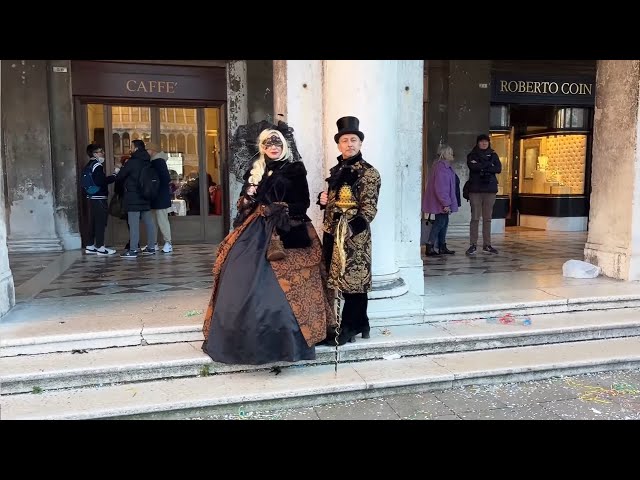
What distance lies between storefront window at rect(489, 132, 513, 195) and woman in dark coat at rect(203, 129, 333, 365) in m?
9.09

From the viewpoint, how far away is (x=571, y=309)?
5465 millimetres

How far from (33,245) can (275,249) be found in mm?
6792

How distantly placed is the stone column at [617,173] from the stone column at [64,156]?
8020mm

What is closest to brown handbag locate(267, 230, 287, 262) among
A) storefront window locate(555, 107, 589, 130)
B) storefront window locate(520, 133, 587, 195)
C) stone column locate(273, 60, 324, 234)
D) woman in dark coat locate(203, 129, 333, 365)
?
woman in dark coat locate(203, 129, 333, 365)

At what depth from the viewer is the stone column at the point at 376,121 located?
4.66 meters

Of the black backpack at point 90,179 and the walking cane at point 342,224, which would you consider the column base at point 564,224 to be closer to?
the black backpack at point 90,179

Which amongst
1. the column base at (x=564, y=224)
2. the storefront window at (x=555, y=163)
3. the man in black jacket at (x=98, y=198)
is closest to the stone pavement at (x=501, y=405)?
the man in black jacket at (x=98, y=198)

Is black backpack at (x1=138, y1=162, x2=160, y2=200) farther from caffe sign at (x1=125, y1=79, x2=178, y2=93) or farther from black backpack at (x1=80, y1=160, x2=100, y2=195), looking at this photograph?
caffe sign at (x1=125, y1=79, x2=178, y2=93)

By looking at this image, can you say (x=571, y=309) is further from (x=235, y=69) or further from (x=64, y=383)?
(x=235, y=69)

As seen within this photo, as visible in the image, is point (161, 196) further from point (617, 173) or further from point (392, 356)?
point (617, 173)

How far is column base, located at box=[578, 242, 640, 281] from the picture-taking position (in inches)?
247

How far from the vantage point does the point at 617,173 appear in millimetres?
6477

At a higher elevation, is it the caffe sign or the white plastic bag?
the caffe sign
